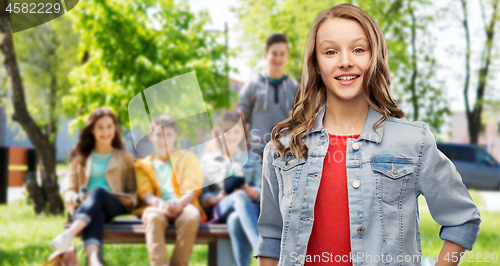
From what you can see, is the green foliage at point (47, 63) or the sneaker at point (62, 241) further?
the green foliage at point (47, 63)

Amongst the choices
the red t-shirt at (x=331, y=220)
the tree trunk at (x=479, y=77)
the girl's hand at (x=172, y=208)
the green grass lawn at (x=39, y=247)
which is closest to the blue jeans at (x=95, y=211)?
the girl's hand at (x=172, y=208)

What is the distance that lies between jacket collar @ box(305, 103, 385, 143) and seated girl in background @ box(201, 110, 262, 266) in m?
1.69

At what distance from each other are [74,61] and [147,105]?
40.5 ft

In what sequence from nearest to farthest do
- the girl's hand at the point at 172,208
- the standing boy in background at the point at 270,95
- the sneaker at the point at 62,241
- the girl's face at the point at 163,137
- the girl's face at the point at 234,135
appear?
the girl's face at the point at 163,137 < the girl's face at the point at 234,135 < the sneaker at the point at 62,241 < the girl's hand at the point at 172,208 < the standing boy in background at the point at 270,95

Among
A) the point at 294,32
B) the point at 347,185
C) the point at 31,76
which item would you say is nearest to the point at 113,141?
the point at 347,185

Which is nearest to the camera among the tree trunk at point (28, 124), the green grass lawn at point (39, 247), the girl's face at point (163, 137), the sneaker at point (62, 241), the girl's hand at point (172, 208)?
the girl's face at point (163, 137)

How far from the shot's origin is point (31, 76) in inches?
577

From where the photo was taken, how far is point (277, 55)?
4246 mm

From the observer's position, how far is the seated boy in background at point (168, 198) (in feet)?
11.8

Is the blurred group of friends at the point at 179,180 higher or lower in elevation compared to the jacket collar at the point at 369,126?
lower

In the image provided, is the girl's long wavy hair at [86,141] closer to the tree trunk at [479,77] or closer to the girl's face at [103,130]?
the girl's face at [103,130]

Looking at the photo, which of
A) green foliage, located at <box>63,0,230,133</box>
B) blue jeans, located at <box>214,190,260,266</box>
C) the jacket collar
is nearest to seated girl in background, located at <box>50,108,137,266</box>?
blue jeans, located at <box>214,190,260,266</box>

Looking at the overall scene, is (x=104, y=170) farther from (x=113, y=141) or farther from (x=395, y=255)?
(x=395, y=255)

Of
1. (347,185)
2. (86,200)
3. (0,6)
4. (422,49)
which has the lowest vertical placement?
(86,200)
